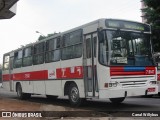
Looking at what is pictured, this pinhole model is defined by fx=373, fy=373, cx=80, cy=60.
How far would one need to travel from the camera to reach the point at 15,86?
913 inches

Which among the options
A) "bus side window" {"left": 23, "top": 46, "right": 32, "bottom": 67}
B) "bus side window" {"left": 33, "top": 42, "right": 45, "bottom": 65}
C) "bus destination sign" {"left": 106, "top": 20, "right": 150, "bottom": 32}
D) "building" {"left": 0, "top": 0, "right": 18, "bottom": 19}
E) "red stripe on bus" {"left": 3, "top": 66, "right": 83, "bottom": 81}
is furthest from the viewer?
"bus side window" {"left": 23, "top": 46, "right": 32, "bottom": 67}

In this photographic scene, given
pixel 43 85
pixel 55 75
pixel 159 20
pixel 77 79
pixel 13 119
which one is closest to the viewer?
pixel 13 119

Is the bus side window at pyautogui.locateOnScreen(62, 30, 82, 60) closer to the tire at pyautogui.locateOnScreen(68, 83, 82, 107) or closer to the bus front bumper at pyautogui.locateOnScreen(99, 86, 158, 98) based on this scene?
the tire at pyautogui.locateOnScreen(68, 83, 82, 107)

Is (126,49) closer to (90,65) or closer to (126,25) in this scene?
(126,25)

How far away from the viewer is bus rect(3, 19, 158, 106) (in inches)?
523

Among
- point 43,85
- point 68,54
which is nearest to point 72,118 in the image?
point 68,54

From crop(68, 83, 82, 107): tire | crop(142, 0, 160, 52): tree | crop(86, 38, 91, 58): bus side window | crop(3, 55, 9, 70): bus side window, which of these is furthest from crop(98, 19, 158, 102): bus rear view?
crop(3, 55, 9, 70): bus side window

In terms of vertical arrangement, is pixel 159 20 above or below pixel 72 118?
above

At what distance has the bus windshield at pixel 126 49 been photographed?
13289 mm

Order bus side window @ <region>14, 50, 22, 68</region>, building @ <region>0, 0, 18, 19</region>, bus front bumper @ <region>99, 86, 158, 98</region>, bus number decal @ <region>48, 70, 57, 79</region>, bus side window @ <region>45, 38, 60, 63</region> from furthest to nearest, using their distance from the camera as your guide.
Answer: bus side window @ <region>14, 50, 22, 68</region>, building @ <region>0, 0, 18, 19</region>, bus number decal @ <region>48, 70, 57, 79</region>, bus side window @ <region>45, 38, 60, 63</region>, bus front bumper @ <region>99, 86, 158, 98</region>

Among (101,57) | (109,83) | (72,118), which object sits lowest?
(72,118)

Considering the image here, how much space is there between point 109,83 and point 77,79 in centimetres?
204

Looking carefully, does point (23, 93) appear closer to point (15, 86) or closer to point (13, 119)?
point (15, 86)

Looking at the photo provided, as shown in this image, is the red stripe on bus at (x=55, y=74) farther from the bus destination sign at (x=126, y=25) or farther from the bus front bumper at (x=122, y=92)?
the bus destination sign at (x=126, y=25)
